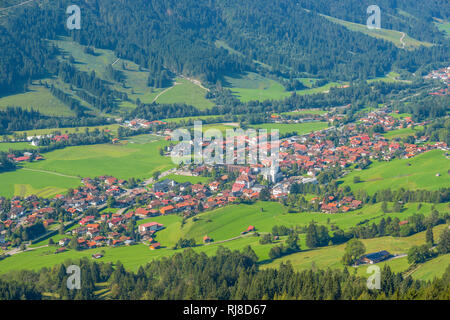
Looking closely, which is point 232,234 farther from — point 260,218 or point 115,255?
point 115,255

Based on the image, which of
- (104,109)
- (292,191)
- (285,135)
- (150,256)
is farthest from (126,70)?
(150,256)

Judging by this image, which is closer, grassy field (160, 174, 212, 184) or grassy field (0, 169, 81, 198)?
grassy field (0, 169, 81, 198)

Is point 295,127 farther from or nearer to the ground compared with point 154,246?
farther from the ground

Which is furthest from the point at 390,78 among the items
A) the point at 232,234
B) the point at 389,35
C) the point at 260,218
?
the point at 232,234

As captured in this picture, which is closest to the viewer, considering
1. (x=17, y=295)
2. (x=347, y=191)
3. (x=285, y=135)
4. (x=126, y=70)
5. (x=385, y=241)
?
(x=17, y=295)

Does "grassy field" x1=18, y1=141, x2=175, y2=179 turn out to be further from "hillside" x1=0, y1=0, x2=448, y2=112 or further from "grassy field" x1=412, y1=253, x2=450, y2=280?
"grassy field" x1=412, y1=253, x2=450, y2=280

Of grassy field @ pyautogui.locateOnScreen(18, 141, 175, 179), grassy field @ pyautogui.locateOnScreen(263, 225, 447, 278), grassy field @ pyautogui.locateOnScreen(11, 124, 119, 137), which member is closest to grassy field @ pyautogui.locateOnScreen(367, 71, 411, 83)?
grassy field @ pyautogui.locateOnScreen(11, 124, 119, 137)

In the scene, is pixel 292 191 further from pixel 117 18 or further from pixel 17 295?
pixel 117 18
